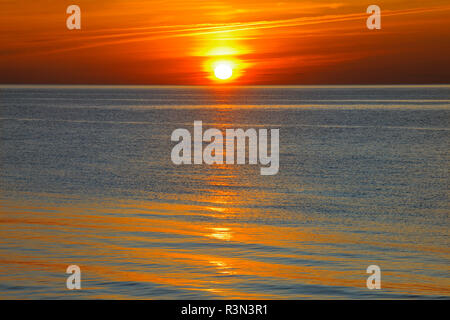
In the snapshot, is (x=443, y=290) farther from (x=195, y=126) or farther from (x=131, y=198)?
(x=195, y=126)

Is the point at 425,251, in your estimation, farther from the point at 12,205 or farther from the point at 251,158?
the point at 251,158

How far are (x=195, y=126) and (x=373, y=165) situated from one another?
43656mm

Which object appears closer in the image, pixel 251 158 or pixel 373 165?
pixel 373 165

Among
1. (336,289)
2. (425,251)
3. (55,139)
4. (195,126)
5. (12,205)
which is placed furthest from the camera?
(195,126)

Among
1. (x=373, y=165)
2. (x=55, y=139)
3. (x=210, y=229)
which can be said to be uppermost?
(x=55, y=139)

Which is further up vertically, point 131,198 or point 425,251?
point 131,198

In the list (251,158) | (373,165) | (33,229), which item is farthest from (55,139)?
(33,229)

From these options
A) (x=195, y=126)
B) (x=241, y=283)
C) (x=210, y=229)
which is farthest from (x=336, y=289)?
(x=195, y=126)

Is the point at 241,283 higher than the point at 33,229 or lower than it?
lower

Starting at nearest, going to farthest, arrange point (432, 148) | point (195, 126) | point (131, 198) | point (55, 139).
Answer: point (131, 198), point (432, 148), point (55, 139), point (195, 126)

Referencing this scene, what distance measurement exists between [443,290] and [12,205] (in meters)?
15.3

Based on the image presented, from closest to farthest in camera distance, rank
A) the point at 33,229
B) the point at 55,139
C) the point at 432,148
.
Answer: the point at 33,229 → the point at 432,148 → the point at 55,139

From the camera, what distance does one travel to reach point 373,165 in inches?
1583
